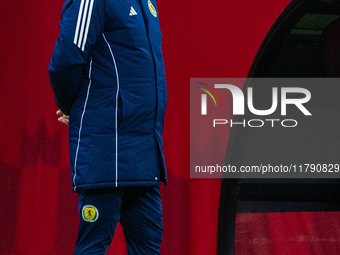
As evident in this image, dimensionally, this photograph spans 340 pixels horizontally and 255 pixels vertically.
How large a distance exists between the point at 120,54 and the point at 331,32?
1454mm

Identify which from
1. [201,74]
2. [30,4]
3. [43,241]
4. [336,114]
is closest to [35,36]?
[30,4]

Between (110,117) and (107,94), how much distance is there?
5 cm

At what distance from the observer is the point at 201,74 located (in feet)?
5.08

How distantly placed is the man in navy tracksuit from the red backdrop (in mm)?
658

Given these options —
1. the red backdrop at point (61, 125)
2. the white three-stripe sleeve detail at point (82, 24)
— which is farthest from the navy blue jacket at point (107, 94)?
the red backdrop at point (61, 125)

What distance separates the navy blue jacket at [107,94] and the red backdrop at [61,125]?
670 mm

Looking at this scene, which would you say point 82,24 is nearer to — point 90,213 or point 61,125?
point 90,213

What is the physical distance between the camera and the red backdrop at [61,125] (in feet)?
4.89

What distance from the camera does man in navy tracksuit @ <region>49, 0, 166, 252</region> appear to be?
2.62 ft
